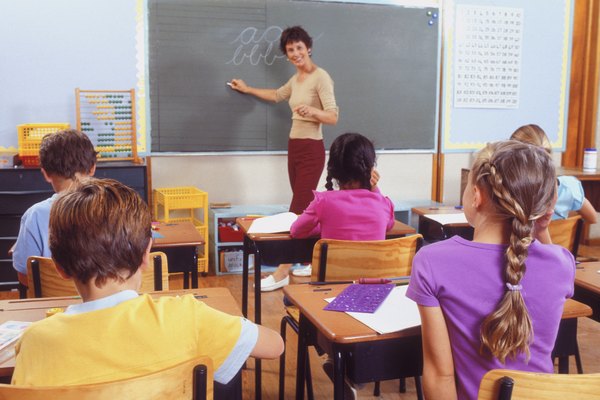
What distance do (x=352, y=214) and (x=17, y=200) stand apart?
2380mm

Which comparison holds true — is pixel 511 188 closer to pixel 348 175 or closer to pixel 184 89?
pixel 348 175

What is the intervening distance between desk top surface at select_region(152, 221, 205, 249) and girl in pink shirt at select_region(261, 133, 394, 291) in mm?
483

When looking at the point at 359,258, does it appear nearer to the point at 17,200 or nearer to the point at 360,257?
the point at 360,257

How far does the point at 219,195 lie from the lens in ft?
15.8

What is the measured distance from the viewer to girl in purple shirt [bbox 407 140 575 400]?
1.30 m

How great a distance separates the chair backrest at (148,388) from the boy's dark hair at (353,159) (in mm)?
1526

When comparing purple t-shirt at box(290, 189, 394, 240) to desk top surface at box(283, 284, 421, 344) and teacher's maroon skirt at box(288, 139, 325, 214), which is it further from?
teacher's maroon skirt at box(288, 139, 325, 214)

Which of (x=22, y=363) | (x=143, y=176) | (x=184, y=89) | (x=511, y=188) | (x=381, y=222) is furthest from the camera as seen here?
(x=184, y=89)

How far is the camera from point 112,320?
1.07m

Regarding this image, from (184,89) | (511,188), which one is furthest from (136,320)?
(184,89)

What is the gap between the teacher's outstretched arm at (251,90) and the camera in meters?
4.62

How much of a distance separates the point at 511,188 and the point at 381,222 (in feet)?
4.11

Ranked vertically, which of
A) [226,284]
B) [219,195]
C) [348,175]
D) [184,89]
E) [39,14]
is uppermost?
[39,14]

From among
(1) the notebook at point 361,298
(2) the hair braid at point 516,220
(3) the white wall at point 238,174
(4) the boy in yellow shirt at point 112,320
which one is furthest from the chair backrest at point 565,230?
(3) the white wall at point 238,174
